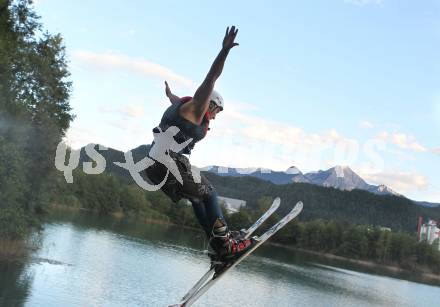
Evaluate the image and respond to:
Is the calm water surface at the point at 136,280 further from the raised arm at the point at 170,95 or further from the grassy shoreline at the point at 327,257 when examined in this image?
the raised arm at the point at 170,95

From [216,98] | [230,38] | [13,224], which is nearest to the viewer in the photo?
[230,38]

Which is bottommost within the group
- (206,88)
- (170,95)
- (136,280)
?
(136,280)

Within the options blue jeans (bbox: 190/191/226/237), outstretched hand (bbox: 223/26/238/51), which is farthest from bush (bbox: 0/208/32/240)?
outstretched hand (bbox: 223/26/238/51)

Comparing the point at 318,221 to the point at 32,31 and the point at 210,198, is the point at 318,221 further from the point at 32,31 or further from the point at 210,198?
the point at 210,198

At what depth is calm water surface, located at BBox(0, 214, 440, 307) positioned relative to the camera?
80.9ft

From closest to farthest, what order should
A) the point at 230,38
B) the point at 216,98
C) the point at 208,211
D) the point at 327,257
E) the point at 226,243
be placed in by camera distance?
the point at 230,38 → the point at 216,98 → the point at 208,211 → the point at 226,243 → the point at 327,257

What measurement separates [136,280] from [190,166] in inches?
1070

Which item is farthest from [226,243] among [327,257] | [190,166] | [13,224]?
[327,257]

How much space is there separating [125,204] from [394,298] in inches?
2196

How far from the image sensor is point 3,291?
72.9 feet

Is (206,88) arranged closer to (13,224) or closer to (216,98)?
(216,98)

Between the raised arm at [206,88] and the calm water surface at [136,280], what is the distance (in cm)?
722

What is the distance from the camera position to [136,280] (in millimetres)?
32250

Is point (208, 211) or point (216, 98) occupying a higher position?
point (216, 98)
